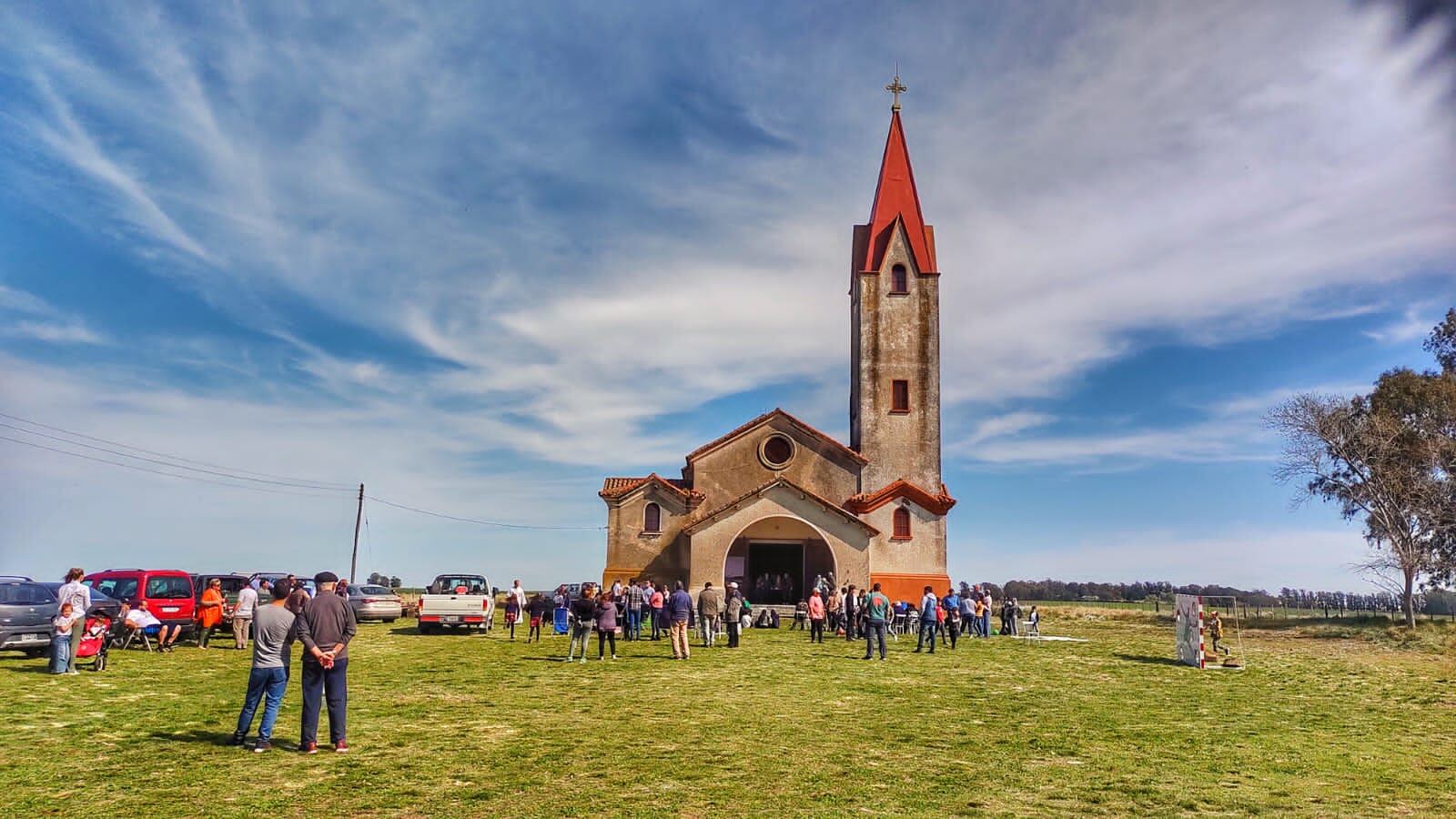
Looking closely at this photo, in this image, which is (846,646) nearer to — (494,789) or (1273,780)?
(1273,780)

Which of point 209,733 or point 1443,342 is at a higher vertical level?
point 1443,342

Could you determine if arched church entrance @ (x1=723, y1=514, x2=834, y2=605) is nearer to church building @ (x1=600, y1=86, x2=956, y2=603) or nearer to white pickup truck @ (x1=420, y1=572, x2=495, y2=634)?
church building @ (x1=600, y1=86, x2=956, y2=603)

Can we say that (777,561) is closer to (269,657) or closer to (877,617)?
(877,617)

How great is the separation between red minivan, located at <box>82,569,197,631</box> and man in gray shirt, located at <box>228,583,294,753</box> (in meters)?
13.6

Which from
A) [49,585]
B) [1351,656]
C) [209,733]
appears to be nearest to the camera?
[209,733]

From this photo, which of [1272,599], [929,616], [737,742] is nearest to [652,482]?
[929,616]

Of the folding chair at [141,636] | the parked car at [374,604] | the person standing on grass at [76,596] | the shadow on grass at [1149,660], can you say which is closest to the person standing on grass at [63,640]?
the person standing on grass at [76,596]

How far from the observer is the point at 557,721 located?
1148cm

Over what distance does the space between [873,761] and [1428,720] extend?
929 cm

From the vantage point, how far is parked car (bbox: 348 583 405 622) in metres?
30.2

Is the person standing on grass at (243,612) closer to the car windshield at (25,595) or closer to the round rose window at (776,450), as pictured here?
the car windshield at (25,595)

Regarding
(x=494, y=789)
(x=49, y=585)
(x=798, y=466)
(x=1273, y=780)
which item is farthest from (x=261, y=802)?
(x=798, y=466)

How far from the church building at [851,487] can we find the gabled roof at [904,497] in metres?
0.05

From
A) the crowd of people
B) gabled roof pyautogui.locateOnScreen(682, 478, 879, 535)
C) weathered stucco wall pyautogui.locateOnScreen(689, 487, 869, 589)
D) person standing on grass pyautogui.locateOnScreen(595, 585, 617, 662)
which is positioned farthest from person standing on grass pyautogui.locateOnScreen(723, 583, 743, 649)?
the crowd of people
